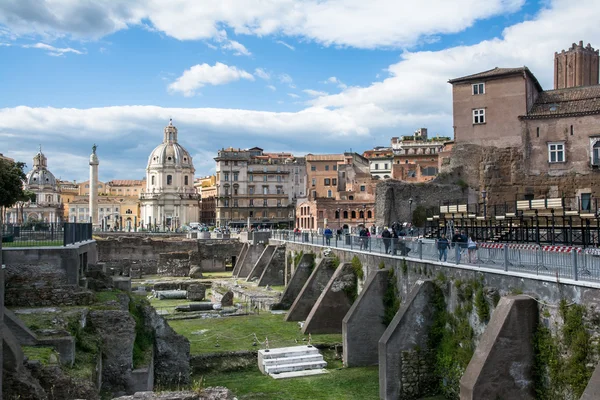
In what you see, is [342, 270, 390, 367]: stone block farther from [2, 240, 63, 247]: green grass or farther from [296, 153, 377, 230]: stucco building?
[296, 153, 377, 230]: stucco building

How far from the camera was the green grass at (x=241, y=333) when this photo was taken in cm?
2195

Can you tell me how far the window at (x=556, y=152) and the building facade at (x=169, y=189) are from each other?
76.9 metres

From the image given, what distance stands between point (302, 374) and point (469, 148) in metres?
22.9

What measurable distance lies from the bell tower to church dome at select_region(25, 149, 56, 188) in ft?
358

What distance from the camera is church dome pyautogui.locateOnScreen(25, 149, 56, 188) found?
129125mm

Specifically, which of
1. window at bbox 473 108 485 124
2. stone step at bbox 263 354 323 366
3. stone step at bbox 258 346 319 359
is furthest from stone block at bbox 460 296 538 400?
window at bbox 473 108 485 124

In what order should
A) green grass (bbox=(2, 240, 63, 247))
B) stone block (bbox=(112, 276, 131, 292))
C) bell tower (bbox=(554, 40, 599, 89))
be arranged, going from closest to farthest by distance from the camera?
green grass (bbox=(2, 240, 63, 247))
stone block (bbox=(112, 276, 131, 292))
bell tower (bbox=(554, 40, 599, 89))

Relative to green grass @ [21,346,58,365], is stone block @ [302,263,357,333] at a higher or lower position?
lower

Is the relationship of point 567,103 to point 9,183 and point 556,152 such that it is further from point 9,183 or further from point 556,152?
point 9,183

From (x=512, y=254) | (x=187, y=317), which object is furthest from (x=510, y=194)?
(x=512, y=254)

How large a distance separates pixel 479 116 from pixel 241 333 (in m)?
21.0

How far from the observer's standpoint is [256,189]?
96562 mm

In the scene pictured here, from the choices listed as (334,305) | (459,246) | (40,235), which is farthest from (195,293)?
(459,246)

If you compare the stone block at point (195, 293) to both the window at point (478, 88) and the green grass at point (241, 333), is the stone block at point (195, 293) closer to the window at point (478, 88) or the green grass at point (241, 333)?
the green grass at point (241, 333)
